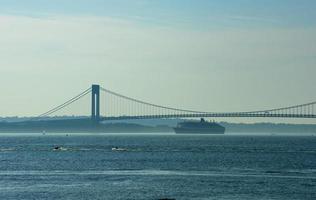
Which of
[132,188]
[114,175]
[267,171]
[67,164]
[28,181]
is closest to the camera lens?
[132,188]

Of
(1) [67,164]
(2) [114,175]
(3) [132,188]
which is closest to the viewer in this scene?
(3) [132,188]

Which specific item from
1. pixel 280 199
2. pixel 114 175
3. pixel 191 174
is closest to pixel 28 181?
pixel 114 175

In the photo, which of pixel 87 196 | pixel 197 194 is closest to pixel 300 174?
pixel 197 194

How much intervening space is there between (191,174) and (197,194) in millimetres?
18066

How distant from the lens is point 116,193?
5866cm

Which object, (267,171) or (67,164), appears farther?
(67,164)

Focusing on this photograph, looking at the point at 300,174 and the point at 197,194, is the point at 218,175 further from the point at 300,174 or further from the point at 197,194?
the point at 197,194

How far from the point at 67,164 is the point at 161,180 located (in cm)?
2481

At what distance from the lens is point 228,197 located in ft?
184

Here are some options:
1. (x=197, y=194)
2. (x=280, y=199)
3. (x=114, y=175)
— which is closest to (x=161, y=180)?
(x=114, y=175)

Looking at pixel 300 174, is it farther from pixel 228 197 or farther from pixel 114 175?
pixel 228 197

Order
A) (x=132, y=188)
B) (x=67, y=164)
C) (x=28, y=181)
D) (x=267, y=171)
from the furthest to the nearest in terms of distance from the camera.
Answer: (x=67, y=164) → (x=267, y=171) → (x=28, y=181) → (x=132, y=188)

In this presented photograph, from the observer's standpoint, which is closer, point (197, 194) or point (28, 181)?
point (197, 194)

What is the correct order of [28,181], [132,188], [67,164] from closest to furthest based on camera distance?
[132,188], [28,181], [67,164]
